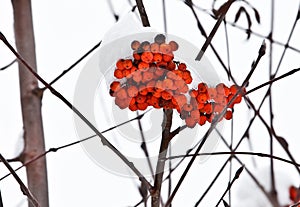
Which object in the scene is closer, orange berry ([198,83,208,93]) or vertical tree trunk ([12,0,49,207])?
orange berry ([198,83,208,93])

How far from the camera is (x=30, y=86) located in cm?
84

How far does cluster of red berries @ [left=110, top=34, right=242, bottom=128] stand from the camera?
1.71 ft

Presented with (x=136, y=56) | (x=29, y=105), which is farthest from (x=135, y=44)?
(x=29, y=105)

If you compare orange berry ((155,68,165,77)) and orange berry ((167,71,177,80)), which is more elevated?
orange berry ((155,68,165,77))

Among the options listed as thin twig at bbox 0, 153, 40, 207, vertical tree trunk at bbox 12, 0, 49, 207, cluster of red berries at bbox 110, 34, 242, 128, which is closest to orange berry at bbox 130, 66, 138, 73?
cluster of red berries at bbox 110, 34, 242, 128

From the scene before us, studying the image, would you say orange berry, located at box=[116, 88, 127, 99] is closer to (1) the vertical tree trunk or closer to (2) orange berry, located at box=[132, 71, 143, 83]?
(2) orange berry, located at box=[132, 71, 143, 83]

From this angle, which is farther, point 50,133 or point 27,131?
point 50,133

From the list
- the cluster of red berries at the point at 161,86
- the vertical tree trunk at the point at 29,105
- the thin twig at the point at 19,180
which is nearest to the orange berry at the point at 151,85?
the cluster of red berries at the point at 161,86

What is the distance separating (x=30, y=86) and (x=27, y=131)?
68mm

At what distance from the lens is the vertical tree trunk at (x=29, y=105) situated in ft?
2.69

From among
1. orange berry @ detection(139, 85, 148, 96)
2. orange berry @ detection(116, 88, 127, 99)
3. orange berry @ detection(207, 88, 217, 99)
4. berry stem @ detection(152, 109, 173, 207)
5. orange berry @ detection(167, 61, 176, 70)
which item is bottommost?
berry stem @ detection(152, 109, 173, 207)

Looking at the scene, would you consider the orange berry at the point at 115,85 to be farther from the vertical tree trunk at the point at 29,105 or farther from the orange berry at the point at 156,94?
the vertical tree trunk at the point at 29,105

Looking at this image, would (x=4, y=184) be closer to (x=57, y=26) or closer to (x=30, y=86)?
(x=57, y=26)

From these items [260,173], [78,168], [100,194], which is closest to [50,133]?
[78,168]
